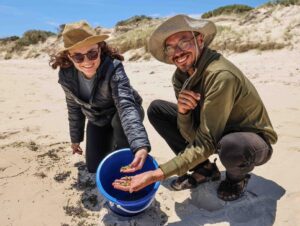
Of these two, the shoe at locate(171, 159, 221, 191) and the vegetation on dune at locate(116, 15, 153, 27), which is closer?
the shoe at locate(171, 159, 221, 191)

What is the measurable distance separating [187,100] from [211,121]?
9.2 inches

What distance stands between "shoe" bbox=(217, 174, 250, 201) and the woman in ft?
1.93

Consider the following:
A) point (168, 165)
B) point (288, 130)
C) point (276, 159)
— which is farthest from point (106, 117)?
point (288, 130)

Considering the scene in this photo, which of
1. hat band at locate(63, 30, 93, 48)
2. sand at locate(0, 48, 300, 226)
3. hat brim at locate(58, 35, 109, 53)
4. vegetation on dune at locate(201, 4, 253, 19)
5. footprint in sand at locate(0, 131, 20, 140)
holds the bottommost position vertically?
sand at locate(0, 48, 300, 226)

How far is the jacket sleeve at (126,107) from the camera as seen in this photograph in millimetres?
2404

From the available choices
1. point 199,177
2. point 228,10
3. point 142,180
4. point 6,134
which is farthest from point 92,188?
point 228,10

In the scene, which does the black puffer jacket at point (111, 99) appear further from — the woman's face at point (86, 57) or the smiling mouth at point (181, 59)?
the smiling mouth at point (181, 59)

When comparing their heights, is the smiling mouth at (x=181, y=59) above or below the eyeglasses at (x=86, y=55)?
below

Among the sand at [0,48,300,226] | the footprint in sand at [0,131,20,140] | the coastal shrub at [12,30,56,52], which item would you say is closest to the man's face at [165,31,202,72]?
the sand at [0,48,300,226]

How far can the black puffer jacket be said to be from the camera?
2.42m

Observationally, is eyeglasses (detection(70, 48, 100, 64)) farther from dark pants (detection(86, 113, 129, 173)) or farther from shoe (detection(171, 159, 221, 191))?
shoe (detection(171, 159, 221, 191))

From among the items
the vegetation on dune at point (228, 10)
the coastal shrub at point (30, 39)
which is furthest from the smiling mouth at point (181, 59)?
the coastal shrub at point (30, 39)

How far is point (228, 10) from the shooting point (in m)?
16.4

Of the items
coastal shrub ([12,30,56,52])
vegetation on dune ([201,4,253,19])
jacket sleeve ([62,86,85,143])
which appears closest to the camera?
jacket sleeve ([62,86,85,143])
